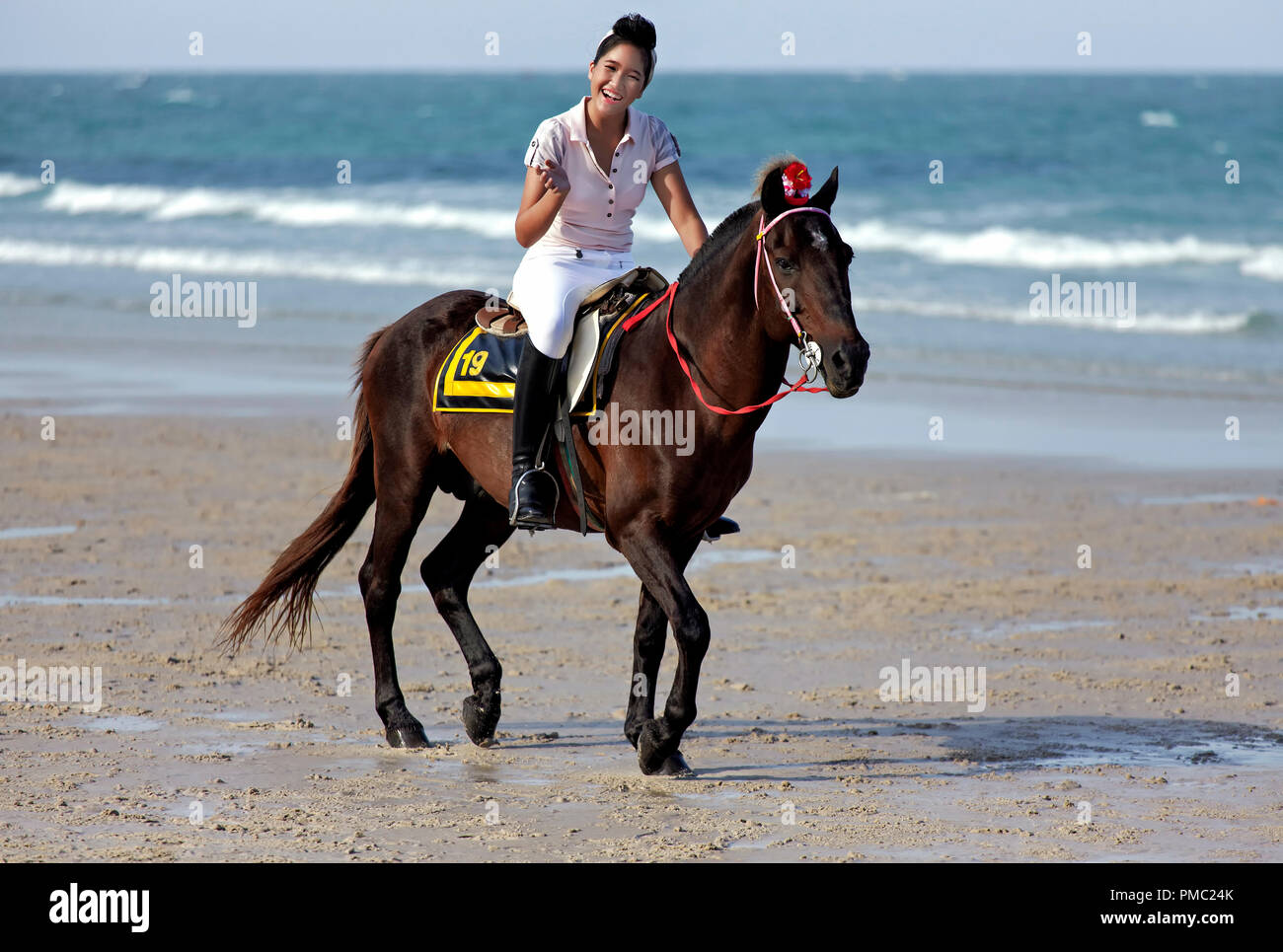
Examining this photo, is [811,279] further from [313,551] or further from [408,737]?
[313,551]

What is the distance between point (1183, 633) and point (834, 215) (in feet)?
77.3

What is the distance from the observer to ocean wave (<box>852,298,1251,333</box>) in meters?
19.2

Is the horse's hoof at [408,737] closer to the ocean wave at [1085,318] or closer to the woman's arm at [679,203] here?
the woman's arm at [679,203]

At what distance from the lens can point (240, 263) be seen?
2631 centimetres

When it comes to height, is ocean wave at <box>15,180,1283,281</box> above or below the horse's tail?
above

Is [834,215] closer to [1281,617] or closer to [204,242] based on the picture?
[204,242]

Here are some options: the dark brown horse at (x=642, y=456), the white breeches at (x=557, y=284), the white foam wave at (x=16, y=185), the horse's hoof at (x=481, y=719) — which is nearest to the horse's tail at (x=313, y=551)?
the dark brown horse at (x=642, y=456)

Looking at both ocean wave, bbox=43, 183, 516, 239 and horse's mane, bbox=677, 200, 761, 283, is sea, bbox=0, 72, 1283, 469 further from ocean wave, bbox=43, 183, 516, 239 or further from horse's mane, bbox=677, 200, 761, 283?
horse's mane, bbox=677, 200, 761, 283

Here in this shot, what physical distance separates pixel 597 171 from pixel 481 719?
222 centimetres

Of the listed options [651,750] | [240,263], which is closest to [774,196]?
[651,750]

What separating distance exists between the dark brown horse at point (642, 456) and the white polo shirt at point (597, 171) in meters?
0.44

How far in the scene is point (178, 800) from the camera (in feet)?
17.7

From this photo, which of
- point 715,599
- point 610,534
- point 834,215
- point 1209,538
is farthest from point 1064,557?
point 834,215

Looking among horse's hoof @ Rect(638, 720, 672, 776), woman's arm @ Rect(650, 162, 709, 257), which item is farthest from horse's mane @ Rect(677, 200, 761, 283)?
horse's hoof @ Rect(638, 720, 672, 776)
